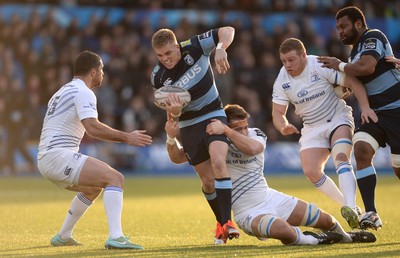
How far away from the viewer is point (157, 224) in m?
12.3

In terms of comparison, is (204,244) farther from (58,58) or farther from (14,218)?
(58,58)

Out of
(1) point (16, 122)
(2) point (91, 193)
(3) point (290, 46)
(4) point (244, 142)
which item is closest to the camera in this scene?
(4) point (244, 142)

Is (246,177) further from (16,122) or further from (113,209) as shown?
(16,122)

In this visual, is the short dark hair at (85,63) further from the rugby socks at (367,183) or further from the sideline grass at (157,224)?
the rugby socks at (367,183)

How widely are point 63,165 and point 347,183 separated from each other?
10.3 feet

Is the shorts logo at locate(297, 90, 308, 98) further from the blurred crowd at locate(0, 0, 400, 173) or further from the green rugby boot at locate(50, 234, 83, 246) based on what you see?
the blurred crowd at locate(0, 0, 400, 173)

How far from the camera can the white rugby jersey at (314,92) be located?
34.8ft

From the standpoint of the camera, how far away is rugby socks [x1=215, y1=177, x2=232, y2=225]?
933 centimetres

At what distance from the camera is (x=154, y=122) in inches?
987

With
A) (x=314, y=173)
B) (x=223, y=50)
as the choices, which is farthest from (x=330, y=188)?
(x=223, y=50)

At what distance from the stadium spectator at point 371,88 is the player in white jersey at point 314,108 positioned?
0.25m

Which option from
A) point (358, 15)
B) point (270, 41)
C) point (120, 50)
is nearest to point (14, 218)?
point (358, 15)

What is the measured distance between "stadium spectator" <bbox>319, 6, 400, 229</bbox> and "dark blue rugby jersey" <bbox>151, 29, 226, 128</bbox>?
52.3 inches

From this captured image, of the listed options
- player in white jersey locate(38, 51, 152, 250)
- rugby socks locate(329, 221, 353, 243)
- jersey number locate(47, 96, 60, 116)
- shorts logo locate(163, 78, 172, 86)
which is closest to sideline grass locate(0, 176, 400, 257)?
rugby socks locate(329, 221, 353, 243)
